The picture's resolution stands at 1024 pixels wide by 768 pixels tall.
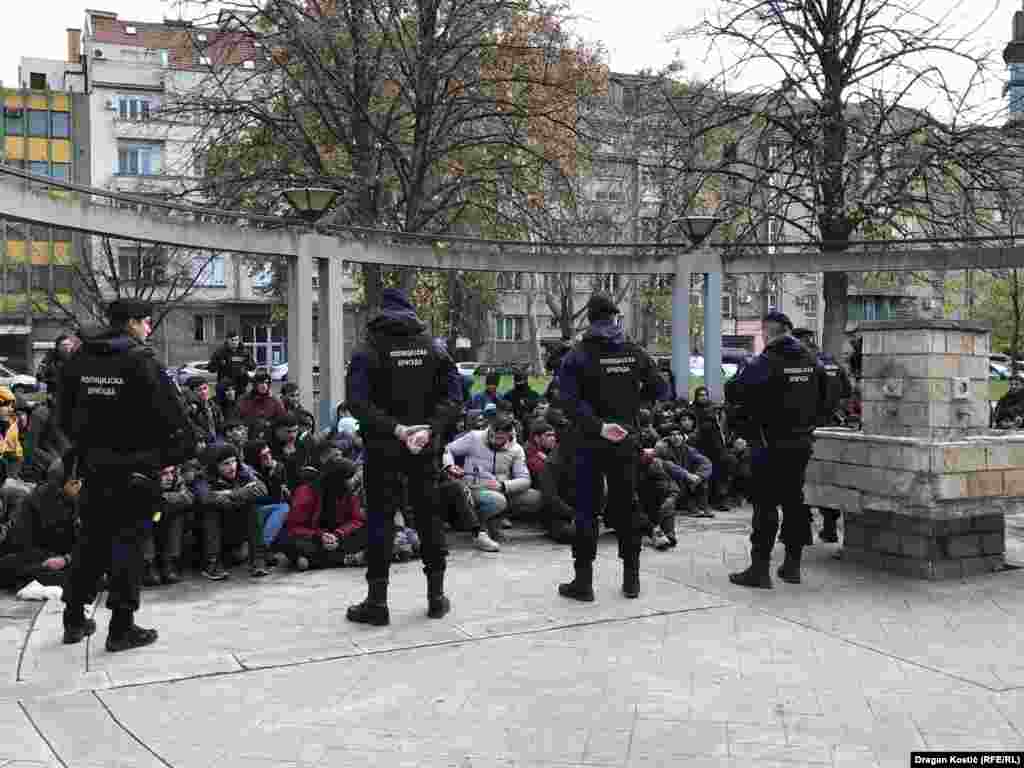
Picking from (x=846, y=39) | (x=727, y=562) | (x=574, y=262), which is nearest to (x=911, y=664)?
(x=727, y=562)

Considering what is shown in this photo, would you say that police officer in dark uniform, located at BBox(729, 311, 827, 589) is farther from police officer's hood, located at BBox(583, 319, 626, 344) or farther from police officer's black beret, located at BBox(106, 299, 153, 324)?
police officer's black beret, located at BBox(106, 299, 153, 324)

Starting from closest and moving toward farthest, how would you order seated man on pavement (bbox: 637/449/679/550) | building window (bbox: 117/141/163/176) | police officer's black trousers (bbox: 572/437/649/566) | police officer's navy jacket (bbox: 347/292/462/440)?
police officer's navy jacket (bbox: 347/292/462/440) < police officer's black trousers (bbox: 572/437/649/566) < seated man on pavement (bbox: 637/449/679/550) < building window (bbox: 117/141/163/176)

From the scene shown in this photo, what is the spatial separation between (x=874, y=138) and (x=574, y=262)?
19.8ft

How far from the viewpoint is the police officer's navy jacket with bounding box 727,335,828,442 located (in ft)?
23.8

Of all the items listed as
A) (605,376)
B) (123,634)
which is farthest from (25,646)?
(605,376)

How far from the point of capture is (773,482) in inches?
288

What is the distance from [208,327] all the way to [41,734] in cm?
4771

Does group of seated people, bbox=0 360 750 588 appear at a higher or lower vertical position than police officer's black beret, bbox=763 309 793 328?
lower

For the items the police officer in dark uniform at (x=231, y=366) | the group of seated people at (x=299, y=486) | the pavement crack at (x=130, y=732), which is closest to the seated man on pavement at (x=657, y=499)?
the group of seated people at (x=299, y=486)

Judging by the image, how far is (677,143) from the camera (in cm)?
1836

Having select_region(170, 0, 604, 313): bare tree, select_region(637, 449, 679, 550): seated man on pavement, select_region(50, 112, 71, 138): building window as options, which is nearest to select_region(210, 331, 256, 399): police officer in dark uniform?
select_region(170, 0, 604, 313): bare tree

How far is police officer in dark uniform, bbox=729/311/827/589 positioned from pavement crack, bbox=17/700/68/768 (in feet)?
15.4

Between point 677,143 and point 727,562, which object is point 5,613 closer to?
point 727,562

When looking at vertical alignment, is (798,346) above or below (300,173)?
below
